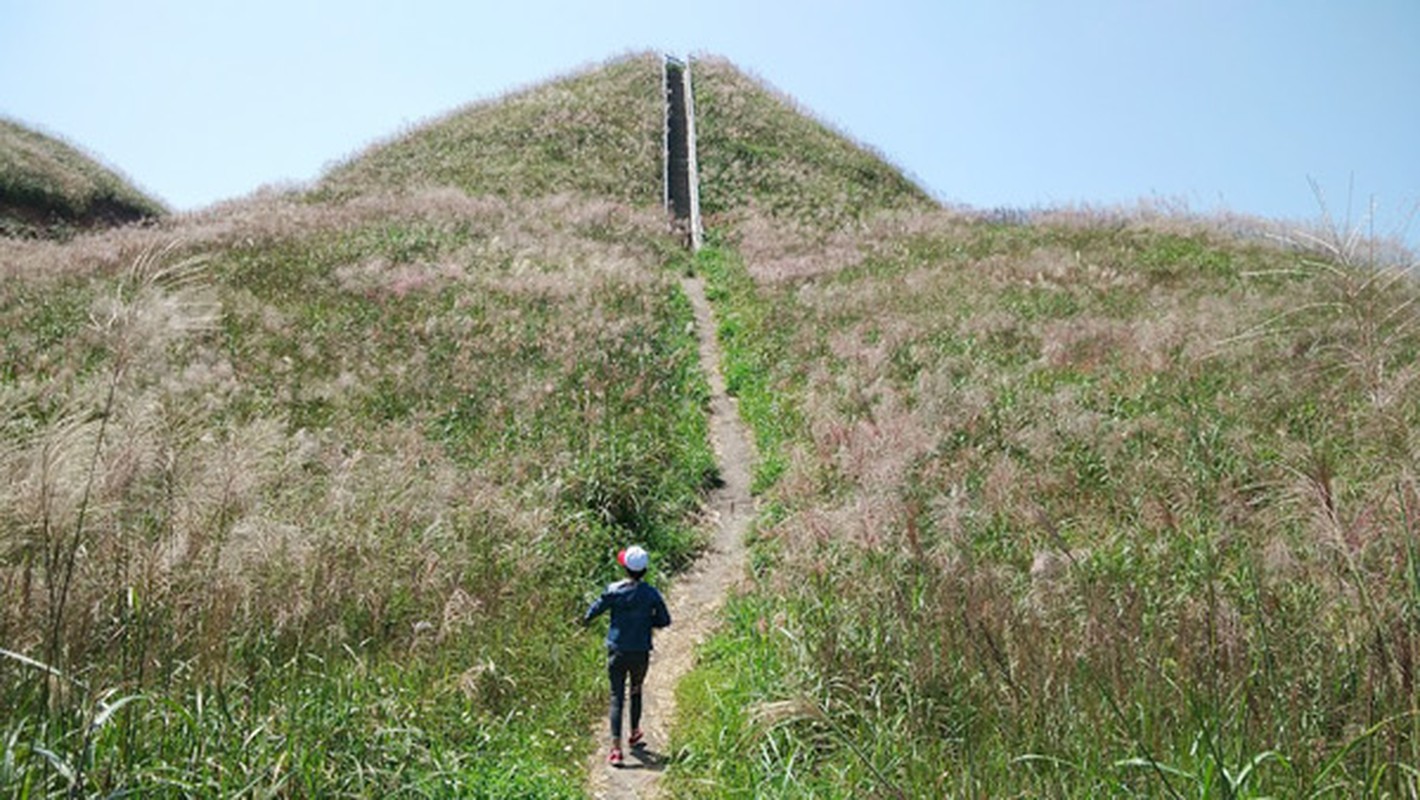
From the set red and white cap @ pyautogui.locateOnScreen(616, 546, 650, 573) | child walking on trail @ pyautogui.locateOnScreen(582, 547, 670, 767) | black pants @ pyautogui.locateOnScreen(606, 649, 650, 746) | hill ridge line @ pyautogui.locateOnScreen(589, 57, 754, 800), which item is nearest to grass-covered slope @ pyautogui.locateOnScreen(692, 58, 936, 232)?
hill ridge line @ pyautogui.locateOnScreen(589, 57, 754, 800)

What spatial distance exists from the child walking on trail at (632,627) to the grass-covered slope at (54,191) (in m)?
31.2

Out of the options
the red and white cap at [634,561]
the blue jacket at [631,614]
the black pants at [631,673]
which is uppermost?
the red and white cap at [634,561]

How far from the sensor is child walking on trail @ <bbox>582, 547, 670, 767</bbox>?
7695 millimetres

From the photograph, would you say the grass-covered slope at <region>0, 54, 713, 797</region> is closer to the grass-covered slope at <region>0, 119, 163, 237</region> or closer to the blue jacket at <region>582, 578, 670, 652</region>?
the blue jacket at <region>582, 578, 670, 652</region>

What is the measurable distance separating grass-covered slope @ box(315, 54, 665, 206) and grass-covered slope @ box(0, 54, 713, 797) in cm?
1386

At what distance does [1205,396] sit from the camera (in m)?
13.1

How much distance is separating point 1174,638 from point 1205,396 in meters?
9.49

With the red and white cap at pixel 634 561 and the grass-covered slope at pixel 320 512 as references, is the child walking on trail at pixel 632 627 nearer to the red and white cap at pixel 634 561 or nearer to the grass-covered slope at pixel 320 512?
the red and white cap at pixel 634 561

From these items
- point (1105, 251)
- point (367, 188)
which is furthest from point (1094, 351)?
point (367, 188)

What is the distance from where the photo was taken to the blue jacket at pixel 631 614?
7766 millimetres

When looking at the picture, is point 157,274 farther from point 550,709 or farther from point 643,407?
point 643,407

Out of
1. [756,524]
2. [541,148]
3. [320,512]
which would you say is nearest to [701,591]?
[756,524]

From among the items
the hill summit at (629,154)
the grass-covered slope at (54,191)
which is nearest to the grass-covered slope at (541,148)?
the hill summit at (629,154)

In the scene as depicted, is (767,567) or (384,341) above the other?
(384,341)
